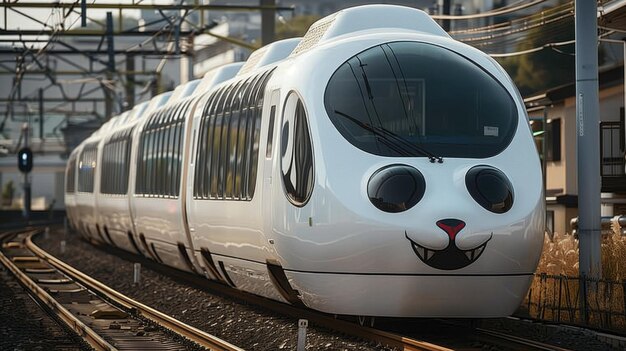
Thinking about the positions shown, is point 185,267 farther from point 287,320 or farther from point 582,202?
point 582,202

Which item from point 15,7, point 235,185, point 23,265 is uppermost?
point 15,7

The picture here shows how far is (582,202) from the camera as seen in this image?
15.7m

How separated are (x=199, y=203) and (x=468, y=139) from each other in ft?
19.7

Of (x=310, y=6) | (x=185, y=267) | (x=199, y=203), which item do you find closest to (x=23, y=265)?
(x=185, y=267)

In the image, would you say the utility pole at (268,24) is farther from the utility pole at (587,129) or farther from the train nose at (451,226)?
the train nose at (451,226)

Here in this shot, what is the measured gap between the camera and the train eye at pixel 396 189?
487 inches

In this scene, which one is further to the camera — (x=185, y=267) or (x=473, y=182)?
(x=185, y=267)

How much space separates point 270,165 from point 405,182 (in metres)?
2.32

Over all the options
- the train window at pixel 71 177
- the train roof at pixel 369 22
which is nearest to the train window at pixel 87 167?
the train window at pixel 71 177

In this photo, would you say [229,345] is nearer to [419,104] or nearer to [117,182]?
[419,104]

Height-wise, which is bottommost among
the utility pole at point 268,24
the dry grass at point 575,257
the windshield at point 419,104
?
the dry grass at point 575,257

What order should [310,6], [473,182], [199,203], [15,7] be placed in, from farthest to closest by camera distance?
[310,6], [15,7], [199,203], [473,182]

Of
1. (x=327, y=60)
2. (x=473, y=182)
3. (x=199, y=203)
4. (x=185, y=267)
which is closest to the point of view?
(x=473, y=182)

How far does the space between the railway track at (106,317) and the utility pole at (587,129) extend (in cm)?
478
